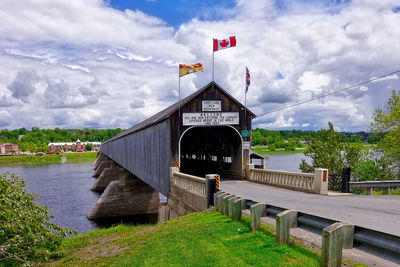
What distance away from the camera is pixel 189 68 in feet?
60.7

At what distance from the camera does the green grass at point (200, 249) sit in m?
5.55

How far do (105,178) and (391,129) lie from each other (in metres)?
35.4

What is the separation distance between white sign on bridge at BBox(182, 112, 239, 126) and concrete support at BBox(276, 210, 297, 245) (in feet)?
40.3

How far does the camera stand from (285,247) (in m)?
5.78

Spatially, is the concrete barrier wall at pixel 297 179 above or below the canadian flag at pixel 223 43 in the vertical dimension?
below

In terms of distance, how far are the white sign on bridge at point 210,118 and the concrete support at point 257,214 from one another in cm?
1111

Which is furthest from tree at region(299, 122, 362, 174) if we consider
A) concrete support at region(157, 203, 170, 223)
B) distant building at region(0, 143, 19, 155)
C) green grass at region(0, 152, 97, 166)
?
distant building at region(0, 143, 19, 155)

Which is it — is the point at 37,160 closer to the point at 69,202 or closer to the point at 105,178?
the point at 105,178

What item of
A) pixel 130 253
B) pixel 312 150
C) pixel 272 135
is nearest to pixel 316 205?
pixel 130 253

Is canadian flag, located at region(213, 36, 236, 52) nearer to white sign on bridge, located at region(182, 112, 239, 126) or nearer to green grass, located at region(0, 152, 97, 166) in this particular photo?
→ white sign on bridge, located at region(182, 112, 239, 126)

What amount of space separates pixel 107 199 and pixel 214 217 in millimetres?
22463

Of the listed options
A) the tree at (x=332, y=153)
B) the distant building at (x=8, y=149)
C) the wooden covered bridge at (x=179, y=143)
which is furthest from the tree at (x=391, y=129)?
the distant building at (x=8, y=149)

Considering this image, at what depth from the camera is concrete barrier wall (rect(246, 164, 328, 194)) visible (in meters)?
12.9

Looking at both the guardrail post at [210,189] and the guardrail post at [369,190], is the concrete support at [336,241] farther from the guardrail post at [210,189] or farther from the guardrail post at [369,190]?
the guardrail post at [369,190]
